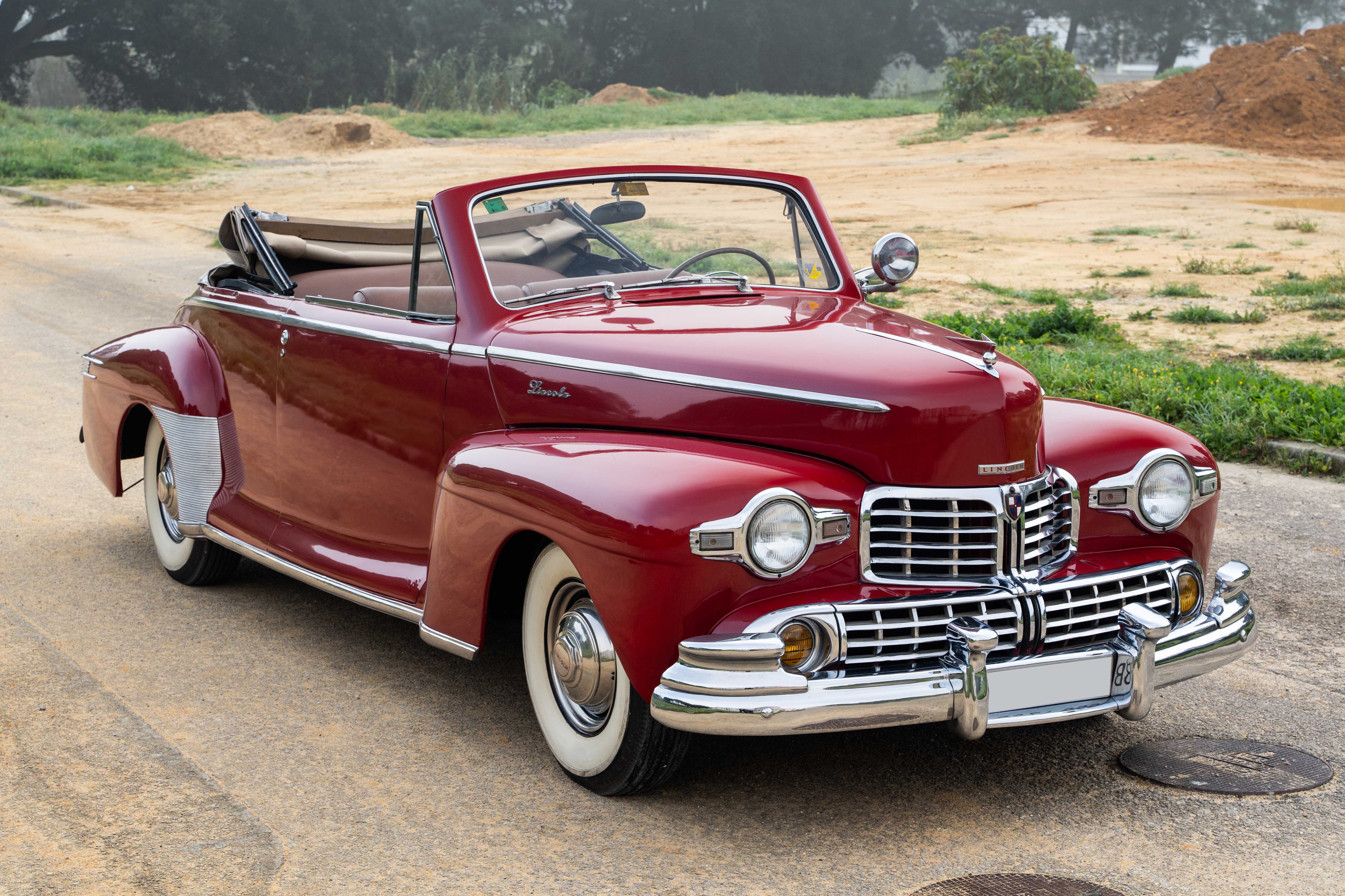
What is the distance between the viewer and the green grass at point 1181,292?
11.9m

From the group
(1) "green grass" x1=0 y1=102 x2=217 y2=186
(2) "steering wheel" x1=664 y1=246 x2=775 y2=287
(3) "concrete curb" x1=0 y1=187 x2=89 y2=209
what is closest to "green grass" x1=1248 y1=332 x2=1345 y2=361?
(2) "steering wheel" x1=664 y1=246 x2=775 y2=287

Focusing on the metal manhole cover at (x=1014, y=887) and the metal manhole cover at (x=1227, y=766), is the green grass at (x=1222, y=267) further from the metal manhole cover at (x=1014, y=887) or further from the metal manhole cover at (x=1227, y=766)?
the metal manhole cover at (x=1014, y=887)

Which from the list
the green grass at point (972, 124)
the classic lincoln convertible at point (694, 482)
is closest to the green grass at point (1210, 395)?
the classic lincoln convertible at point (694, 482)

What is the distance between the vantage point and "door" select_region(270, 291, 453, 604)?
3865mm

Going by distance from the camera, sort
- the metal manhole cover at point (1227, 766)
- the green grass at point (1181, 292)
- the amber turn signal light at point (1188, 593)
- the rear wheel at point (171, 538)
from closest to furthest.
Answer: the metal manhole cover at point (1227, 766), the amber turn signal light at point (1188, 593), the rear wheel at point (171, 538), the green grass at point (1181, 292)

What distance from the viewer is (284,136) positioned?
33031 mm

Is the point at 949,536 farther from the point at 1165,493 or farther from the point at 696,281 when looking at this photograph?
the point at 696,281

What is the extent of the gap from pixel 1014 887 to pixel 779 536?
0.93 metres

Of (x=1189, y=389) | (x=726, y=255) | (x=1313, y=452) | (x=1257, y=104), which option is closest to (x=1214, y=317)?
(x=1189, y=389)

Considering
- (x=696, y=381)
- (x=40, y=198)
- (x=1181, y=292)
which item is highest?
(x=696, y=381)

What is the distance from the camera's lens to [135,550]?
543 centimetres

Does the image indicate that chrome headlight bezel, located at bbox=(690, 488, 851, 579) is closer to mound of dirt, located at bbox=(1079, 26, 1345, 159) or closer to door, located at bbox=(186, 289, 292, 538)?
door, located at bbox=(186, 289, 292, 538)

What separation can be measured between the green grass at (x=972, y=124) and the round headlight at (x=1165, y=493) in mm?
27362

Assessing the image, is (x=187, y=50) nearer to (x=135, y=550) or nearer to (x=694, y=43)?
(x=694, y=43)
